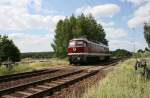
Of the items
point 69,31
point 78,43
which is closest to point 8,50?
point 69,31

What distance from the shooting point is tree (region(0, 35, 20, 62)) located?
178 ft

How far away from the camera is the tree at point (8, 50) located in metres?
54.2

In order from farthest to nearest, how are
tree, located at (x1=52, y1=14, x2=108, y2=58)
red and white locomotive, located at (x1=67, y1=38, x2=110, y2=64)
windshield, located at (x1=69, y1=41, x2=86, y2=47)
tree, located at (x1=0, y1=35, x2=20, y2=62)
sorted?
tree, located at (x1=52, y1=14, x2=108, y2=58) < tree, located at (x1=0, y1=35, x2=20, y2=62) < windshield, located at (x1=69, y1=41, x2=86, y2=47) < red and white locomotive, located at (x1=67, y1=38, x2=110, y2=64)

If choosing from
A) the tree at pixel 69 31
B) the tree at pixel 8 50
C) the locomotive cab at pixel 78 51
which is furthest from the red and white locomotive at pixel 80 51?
the tree at pixel 69 31

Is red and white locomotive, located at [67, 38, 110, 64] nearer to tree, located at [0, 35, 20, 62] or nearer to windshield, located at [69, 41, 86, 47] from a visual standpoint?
windshield, located at [69, 41, 86, 47]

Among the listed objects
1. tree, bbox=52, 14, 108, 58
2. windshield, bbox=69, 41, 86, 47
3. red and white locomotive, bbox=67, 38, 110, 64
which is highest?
tree, bbox=52, 14, 108, 58

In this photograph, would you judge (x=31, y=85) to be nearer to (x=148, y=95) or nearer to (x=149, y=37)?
(x=148, y=95)

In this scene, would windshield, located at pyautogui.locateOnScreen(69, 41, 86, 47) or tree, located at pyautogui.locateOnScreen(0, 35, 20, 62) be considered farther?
tree, located at pyautogui.locateOnScreen(0, 35, 20, 62)

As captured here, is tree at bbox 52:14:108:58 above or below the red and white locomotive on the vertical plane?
above

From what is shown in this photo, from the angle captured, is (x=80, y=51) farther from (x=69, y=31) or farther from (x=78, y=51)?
(x=69, y=31)

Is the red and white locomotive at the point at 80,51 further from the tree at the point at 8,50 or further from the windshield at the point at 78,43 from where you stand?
the tree at the point at 8,50

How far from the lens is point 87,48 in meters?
37.8

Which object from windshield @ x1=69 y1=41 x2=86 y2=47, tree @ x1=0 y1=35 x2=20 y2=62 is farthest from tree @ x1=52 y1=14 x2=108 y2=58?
windshield @ x1=69 y1=41 x2=86 y2=47

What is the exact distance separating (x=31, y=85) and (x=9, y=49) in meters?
40.3
